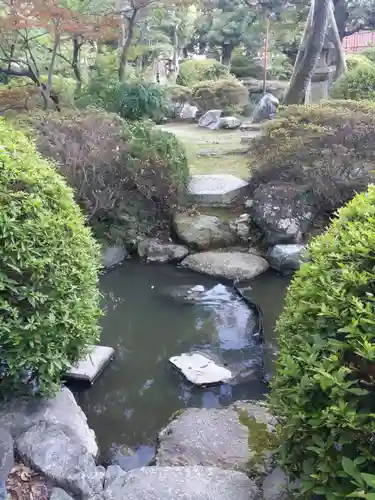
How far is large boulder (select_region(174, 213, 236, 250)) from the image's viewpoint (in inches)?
264

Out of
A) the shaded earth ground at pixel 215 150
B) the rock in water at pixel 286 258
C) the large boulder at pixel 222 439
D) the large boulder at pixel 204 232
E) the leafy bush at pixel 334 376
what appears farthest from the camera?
the shaded earth ground at pixel 215 150

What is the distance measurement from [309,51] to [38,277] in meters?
9.62

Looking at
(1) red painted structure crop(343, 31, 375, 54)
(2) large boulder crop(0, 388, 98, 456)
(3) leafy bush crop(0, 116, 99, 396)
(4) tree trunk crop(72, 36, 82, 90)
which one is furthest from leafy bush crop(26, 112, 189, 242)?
(1) red painted structure crop(343, 31, 375, 54)

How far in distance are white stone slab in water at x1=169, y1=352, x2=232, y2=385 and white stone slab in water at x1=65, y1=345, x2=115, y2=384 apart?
1.82 ft

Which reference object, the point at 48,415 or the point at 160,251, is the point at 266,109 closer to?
the point at 160,251

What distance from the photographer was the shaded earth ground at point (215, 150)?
8922mm

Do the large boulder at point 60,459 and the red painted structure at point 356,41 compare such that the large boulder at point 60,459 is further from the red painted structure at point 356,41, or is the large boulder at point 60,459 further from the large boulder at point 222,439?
the red painted structure at point 356,41

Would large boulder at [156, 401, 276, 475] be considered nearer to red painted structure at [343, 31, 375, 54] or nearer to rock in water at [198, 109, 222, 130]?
rock in water at [198, 109, 222, 130]

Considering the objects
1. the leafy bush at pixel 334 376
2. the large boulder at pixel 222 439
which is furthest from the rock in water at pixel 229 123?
the leafy bush at pixel 334 376

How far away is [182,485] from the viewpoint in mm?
2516

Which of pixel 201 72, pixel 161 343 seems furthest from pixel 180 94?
pixel 161 343

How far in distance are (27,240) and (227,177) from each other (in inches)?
230

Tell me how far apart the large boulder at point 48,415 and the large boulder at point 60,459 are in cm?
10

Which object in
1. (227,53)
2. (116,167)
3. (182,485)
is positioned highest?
(227,53)
